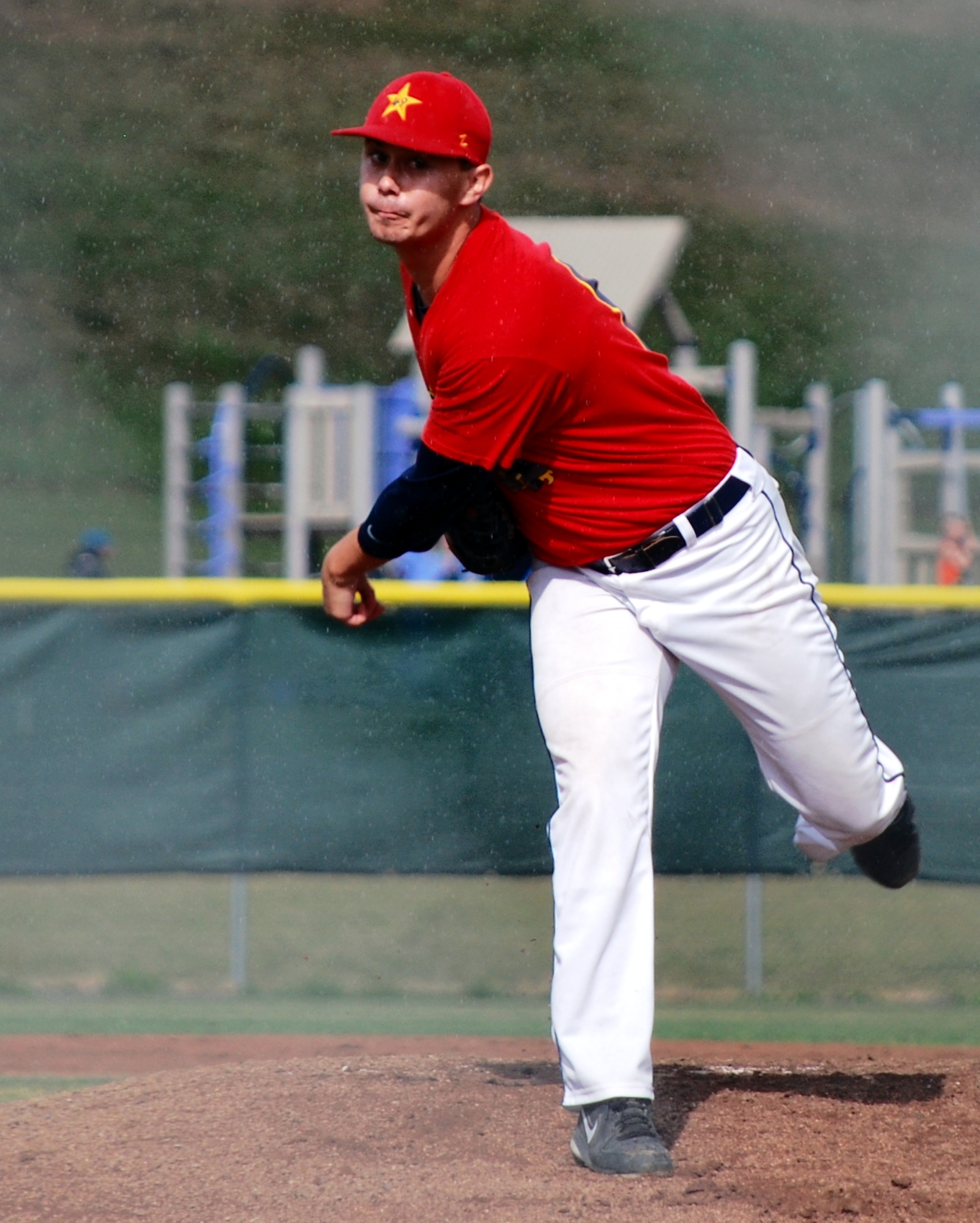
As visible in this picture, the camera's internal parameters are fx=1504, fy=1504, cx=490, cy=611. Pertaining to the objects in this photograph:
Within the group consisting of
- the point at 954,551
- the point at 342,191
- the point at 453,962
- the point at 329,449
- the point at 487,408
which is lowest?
the point at 453,962

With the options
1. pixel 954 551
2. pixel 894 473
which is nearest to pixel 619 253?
pixel 894 473

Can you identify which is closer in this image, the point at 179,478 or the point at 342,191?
the point at 179,478

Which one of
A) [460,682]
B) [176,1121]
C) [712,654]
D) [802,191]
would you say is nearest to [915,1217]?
[712,654]

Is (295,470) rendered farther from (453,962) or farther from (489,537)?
(489,537)

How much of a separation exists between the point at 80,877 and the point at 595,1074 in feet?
7.31

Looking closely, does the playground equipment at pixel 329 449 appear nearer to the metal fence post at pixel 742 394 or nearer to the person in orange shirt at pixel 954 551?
the metal fence post at pixel 742 394

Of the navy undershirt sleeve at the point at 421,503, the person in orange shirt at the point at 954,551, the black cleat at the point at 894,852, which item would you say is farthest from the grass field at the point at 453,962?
the person in orange shirt at the point at 954,551

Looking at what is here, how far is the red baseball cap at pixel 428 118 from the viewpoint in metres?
2.33

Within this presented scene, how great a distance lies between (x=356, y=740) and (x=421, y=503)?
189 cm

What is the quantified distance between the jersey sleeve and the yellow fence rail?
189cm

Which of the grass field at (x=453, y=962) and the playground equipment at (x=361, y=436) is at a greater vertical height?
the playground equipment at (x=361, y=436)

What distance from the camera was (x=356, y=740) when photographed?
4.21m

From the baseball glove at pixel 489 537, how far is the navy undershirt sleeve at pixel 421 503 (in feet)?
0.19

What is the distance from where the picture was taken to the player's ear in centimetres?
241
